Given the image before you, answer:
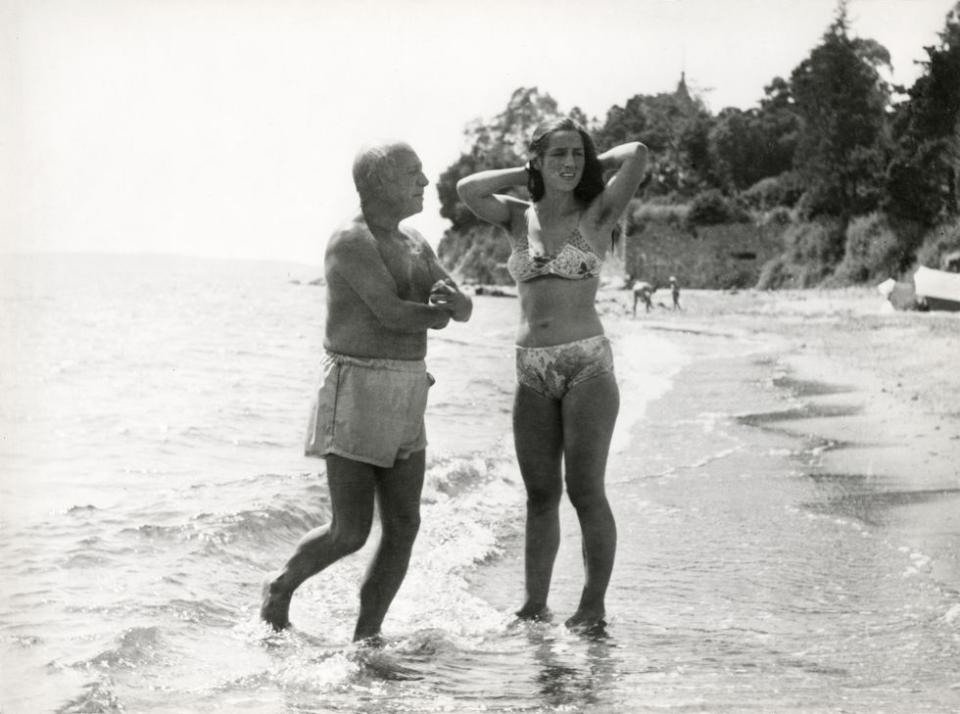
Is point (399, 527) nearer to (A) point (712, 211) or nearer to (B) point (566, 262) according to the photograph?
(B) point (566, 262)

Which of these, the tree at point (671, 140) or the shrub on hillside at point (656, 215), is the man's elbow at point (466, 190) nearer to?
the shrub on hillside at point (656, 215)

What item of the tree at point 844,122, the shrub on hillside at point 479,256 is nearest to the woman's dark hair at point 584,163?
the tree at point 844,122

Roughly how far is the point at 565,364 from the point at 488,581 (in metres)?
1.48

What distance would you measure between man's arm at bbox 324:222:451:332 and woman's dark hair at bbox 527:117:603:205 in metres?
0.80

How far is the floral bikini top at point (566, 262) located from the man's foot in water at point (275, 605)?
1430mm

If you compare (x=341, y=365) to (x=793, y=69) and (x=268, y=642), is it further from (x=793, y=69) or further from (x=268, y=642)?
(x=793, y=69)

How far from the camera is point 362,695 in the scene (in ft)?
11.3

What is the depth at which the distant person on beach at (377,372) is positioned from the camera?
3662 mm

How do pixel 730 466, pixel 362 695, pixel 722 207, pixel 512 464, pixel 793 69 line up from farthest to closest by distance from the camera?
pixel 722 207 → pixel 793 69 → pixel 512 464 → pixel 730 466 → pixel 362 695

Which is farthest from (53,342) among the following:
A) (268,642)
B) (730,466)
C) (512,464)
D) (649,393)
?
(268,642)

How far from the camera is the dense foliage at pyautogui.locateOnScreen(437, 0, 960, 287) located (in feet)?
96.3

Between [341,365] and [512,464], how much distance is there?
18.1ft

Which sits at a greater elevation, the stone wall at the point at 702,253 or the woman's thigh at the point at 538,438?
the stone wall at the point at 702,253

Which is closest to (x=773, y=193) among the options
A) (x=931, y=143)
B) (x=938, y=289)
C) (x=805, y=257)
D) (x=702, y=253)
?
(x=702, y=253)
